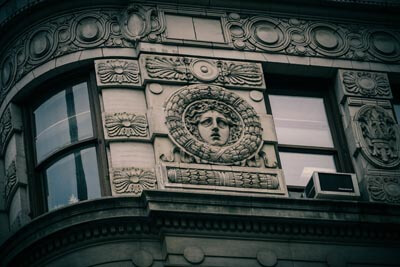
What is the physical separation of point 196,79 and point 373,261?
15.9ft

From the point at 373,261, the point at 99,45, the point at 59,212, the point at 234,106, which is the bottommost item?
the point at 373,261

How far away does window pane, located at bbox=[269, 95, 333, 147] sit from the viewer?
2431cm

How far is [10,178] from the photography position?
77.1 ft

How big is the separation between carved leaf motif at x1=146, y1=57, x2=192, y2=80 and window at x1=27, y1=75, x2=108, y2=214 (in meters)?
1.25

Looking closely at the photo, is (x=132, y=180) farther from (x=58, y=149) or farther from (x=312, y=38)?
(x=312, y=38)

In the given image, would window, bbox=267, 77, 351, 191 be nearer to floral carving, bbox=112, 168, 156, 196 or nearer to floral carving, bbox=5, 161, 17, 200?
floral carving, bbox=112, 168, 156, 196

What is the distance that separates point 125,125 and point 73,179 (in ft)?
4.65

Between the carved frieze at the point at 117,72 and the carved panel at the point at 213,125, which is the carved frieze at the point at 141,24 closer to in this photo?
the carved frieze at the point at 117,72

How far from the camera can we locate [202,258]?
69.2 ft

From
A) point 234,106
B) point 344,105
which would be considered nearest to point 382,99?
point 344,105

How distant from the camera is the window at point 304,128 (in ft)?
78.3

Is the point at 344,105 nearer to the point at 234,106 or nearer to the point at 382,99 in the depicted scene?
the point at 382,99

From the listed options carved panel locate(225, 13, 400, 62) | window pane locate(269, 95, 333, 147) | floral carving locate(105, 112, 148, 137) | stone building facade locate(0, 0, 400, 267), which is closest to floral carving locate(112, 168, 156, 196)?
stone building facade locate(0, 0, 400, 267)

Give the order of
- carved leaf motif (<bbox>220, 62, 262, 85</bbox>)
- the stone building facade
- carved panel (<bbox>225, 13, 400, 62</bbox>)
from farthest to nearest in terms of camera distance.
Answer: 1. carved panel (<bbox>225, 13, 400, 62</bbox>)
2. carved leaf motif (<bbox>220, 62, 262, 85</bbox>)
3. the stone building facade
